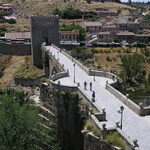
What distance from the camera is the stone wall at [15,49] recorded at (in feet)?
228

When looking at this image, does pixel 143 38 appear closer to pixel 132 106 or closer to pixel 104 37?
pixel 104 37

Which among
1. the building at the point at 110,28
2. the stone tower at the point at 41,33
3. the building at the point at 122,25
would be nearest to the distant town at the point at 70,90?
the stone tower at the point at 41,33

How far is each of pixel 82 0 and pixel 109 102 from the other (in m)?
144

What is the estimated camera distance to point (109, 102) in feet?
80.9

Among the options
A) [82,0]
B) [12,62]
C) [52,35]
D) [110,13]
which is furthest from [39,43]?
[82,0]

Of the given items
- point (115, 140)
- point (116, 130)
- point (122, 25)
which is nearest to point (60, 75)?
point (116, 130)

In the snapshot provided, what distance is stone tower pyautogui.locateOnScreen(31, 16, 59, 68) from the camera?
2237 inches

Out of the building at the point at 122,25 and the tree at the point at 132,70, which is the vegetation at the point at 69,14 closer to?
the building at the point at 122,25

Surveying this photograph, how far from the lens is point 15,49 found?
7031cm

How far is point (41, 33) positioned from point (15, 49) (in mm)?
14421

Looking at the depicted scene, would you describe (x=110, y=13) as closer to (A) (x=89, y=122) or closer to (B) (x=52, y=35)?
(B) (x=52, y=35)

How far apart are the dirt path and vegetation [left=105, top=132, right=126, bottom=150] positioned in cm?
3693

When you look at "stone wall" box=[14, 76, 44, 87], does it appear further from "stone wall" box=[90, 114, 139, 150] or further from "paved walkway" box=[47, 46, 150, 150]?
"stone wall" box=[90, 114, 139, 150]

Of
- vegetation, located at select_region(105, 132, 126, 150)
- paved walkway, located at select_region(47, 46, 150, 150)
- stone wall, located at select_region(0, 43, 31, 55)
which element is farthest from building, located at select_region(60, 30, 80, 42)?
vegetation, located at select_region(105, 132, 126, 150)
